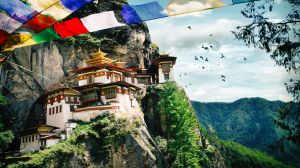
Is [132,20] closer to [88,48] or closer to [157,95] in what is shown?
[157,95]

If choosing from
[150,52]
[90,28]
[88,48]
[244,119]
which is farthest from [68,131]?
[244,119]

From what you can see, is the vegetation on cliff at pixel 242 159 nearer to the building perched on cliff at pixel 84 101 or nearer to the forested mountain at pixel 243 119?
the building perched on cliff at pixel 84 101

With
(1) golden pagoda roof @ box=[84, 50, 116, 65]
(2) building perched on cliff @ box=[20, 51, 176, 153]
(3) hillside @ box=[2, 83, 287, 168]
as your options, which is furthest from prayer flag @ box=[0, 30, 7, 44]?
(1) golden pagoda roof @ box=[84, 50, 116, 65]

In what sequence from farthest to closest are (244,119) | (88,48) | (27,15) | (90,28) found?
(244,119) < (88,48) < (90,28) < (27,15)

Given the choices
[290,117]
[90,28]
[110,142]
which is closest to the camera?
[90,28]

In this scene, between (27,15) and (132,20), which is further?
(132,20)

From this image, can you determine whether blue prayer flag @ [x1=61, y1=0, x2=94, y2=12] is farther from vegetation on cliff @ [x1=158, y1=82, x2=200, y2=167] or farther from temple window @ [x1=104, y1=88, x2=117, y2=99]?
vegetation on cliff @ [x1=158, y1=82, x2=200, y2=167]
